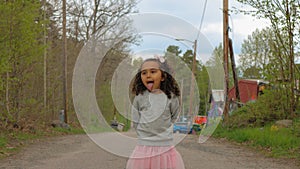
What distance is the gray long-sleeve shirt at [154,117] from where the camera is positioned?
12.9 feet

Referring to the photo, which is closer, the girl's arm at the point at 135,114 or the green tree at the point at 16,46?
the girl's arm at the point at 135,114

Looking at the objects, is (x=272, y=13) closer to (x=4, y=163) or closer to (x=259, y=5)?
(x=259, y=5)

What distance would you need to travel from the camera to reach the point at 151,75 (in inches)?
158

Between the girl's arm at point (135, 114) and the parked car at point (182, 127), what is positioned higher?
the girl's arm at point (135, 114)

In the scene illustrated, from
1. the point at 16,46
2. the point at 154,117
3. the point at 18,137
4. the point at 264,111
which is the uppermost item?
the point at 16,46

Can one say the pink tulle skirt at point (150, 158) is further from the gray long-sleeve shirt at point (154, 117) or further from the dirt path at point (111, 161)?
the dirt path at point (111, 161)

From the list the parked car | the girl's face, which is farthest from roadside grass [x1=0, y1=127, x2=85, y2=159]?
the girl's face

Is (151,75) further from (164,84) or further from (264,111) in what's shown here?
(264,111)

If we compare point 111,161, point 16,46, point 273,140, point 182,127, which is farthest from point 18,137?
point 182,127

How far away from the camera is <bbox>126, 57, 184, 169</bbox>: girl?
12.9 ft

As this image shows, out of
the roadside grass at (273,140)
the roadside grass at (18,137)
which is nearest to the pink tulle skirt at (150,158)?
the roadside grass at (273,140)

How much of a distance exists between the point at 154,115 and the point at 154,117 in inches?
0.8

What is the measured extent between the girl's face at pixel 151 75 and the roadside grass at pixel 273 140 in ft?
21.6

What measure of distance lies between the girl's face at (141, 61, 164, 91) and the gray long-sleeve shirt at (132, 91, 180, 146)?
81mm
